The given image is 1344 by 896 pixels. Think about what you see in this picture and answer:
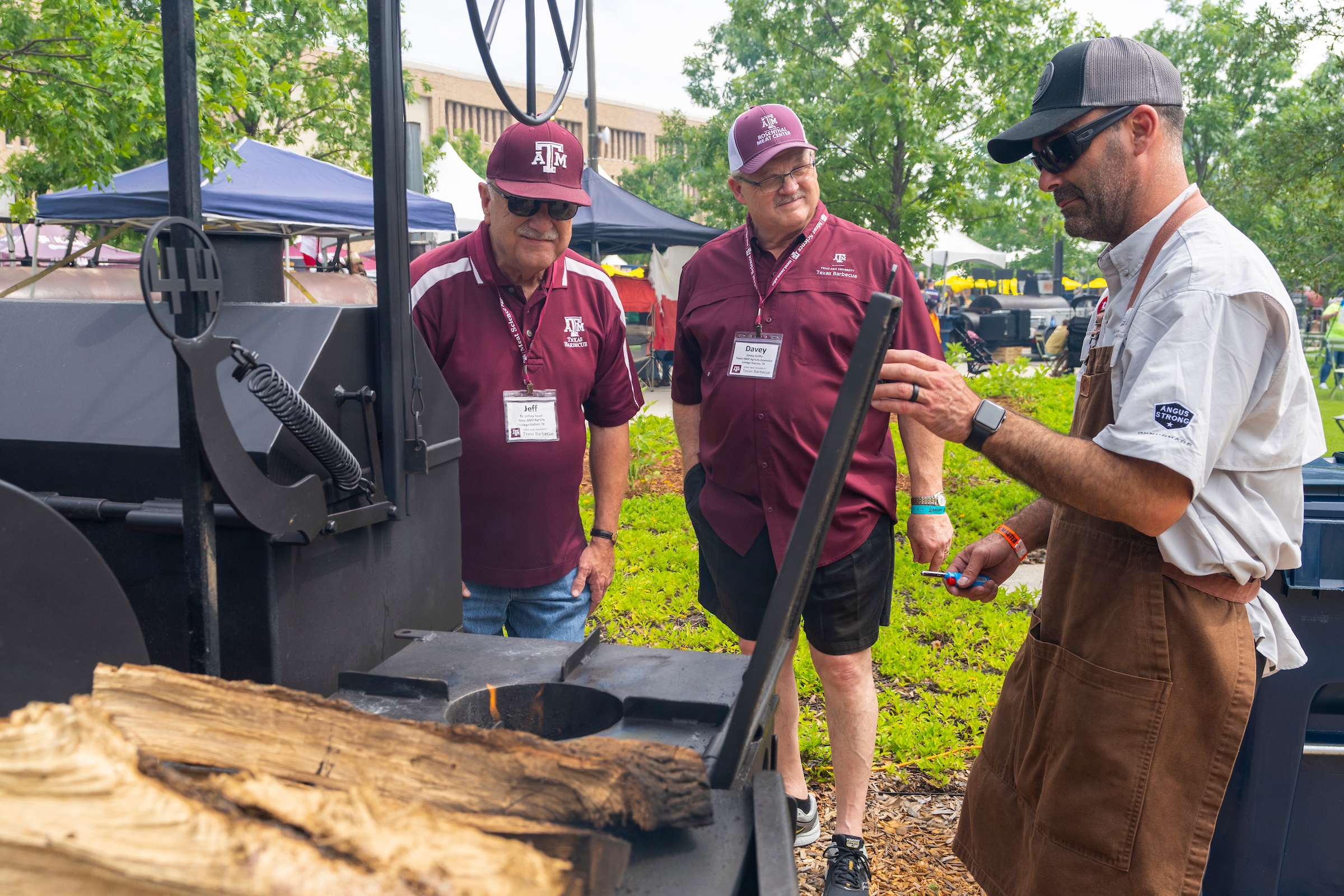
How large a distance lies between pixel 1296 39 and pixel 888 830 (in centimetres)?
994

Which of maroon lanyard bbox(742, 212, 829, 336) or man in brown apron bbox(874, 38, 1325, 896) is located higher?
maroon lanyard bbox(742, 212, 829, 336)

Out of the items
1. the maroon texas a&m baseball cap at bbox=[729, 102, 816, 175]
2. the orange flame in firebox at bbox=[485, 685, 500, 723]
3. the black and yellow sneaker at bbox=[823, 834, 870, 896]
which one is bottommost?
the black and yellow sneaker at bbox=[823, 834, 870, 896]

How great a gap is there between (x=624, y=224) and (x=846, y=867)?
11.0m

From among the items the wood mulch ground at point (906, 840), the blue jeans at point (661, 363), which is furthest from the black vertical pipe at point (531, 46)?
the blue jeans at point (661, 363)

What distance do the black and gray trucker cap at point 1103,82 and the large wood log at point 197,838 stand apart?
149 centimetres

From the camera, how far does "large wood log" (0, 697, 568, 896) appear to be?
2.94ft

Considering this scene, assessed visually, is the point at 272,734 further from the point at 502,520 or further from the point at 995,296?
the point at 995,296

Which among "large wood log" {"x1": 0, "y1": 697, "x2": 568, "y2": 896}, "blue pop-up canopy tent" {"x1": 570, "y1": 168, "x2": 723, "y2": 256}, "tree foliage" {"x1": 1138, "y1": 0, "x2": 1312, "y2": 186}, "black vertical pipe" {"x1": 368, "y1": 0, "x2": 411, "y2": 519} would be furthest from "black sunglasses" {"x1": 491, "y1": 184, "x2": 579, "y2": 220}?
"tree foliage" {"x1": 1138, "y1": 0, "x2": 1312, "y2": 186}

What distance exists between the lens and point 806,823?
3.04m

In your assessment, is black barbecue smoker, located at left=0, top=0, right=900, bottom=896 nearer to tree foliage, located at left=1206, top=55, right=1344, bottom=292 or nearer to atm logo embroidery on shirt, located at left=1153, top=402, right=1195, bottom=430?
atm logo embroidery on shirt, located at left=1153, top=402, right=1195, bottom=430

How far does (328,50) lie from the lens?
18.5 m

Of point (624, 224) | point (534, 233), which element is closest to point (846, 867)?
point (534, 233)

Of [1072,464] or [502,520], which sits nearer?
[1072,464]

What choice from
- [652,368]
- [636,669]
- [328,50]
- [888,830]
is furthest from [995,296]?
[636,669]
